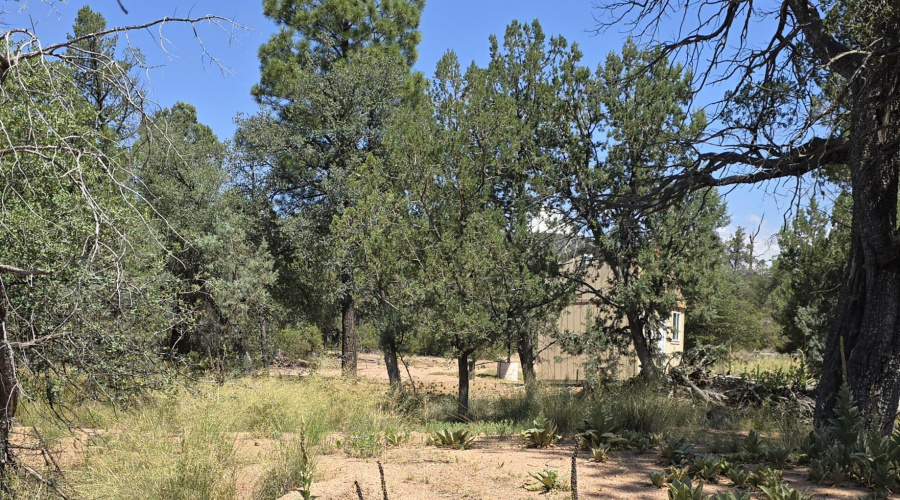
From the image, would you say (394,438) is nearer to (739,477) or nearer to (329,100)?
(739,477)

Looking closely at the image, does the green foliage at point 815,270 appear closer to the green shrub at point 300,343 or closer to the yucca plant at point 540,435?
the yucca plant at point 540,435

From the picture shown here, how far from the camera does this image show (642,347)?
13.7m

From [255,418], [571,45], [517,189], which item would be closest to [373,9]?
[571,45]

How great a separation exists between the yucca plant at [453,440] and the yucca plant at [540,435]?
0.68 meters

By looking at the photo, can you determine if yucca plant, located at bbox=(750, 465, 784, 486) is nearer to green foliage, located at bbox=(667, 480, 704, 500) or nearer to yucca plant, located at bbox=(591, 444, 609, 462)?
green foliage, located at bbox=(667, 480, 704, 500)

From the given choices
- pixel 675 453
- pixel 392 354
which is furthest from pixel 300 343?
pixel 675 453

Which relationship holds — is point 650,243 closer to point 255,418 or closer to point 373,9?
A: point 255,418

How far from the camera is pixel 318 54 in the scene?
20812 mm

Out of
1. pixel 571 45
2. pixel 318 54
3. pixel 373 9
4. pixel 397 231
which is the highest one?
pixel 373 9

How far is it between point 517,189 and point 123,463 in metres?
8.79

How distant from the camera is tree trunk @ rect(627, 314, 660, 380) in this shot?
13438 millimetres

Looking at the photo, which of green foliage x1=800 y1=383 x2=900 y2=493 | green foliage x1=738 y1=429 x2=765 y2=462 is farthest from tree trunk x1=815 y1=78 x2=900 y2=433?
green foliage x1=738 y1=429 x2=765 y2=462

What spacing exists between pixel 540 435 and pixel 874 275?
13.0ft

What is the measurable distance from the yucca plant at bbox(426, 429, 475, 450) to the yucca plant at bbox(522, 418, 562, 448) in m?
0.68
